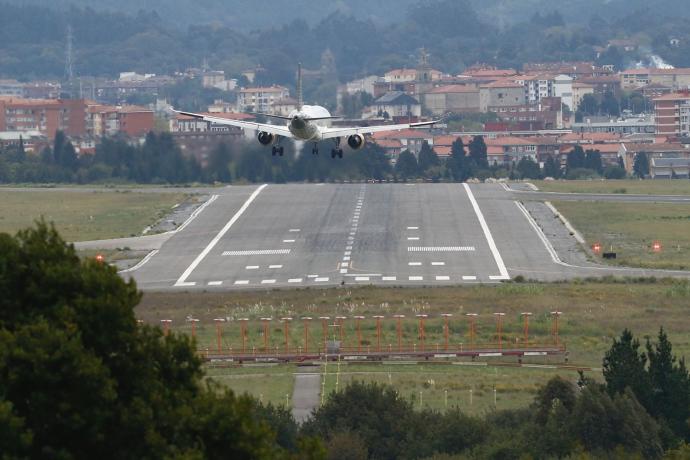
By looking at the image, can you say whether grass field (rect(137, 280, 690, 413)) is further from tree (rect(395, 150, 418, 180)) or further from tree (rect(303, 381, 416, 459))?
tree (rect(395, 150, 418, 180))

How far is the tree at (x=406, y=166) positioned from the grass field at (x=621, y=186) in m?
16.3

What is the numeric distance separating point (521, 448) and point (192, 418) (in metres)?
18.2

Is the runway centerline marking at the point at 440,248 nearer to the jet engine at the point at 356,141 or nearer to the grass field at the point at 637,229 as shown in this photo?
the grass field at the point at 637,229

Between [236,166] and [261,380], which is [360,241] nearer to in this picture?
[236,166]

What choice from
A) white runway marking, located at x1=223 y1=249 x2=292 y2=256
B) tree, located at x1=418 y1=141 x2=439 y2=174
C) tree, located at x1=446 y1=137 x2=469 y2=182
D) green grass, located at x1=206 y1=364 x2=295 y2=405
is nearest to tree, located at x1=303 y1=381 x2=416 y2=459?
green grass, located at x1=206 y1=364 x2=295 y2=405

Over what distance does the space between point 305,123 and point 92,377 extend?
6227cm

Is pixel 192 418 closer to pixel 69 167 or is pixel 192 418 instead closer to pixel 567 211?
pixel 567 211

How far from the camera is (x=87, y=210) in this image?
484ft

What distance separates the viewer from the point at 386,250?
115 meters

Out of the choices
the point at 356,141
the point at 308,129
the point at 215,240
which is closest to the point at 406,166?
the point at 215,240

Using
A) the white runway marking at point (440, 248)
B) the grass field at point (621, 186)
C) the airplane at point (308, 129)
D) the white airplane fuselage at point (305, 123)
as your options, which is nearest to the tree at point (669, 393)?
the airplane at point (308, 129)

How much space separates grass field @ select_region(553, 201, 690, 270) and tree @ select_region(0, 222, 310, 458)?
247 feet

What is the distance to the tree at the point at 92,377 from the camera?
104ft

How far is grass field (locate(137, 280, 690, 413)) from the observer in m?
67.3
